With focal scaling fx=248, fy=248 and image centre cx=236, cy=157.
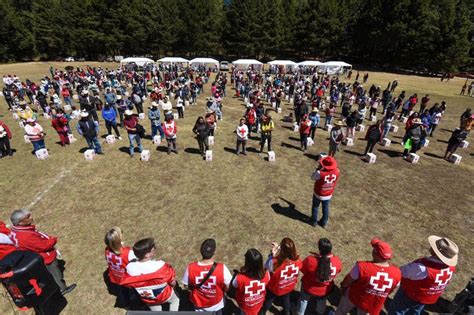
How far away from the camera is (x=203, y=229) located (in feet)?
25.5

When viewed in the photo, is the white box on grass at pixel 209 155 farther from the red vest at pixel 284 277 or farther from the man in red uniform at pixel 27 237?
the red vest at pixel 284 277

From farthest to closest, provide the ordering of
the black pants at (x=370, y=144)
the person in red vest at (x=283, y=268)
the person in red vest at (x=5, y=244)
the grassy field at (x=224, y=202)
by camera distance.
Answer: the black pants at (x=370, y=144) < the grassy field at (x=224, y=202) < the person in red vest at (x=5, y=244) < the person in red vest at (x=283, y=268)

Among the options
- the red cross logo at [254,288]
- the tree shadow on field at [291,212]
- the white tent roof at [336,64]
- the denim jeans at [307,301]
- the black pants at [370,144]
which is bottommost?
the tree shadow on field at [291,212]

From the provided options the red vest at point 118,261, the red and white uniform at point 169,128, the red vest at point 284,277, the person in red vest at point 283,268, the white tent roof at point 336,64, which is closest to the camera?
the person in red vest at point 283,268

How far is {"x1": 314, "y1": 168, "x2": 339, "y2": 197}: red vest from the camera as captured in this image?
6.65 meters

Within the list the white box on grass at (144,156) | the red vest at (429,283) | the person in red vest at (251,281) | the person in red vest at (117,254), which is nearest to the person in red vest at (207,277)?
the person in red vest at (251,281)

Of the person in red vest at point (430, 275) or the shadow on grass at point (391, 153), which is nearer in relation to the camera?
the person in red vest at point (430, 275)

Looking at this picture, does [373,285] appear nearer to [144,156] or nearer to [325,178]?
[325,178]

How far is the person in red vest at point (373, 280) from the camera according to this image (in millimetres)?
3849

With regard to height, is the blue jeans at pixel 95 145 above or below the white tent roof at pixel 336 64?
below

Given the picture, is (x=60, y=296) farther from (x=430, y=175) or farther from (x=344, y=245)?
(x=430, y=175)

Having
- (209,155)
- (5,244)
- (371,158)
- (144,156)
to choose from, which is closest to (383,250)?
(5,244)

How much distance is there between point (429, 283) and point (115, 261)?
534 centimetres

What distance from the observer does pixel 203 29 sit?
Answer: 224 feet
